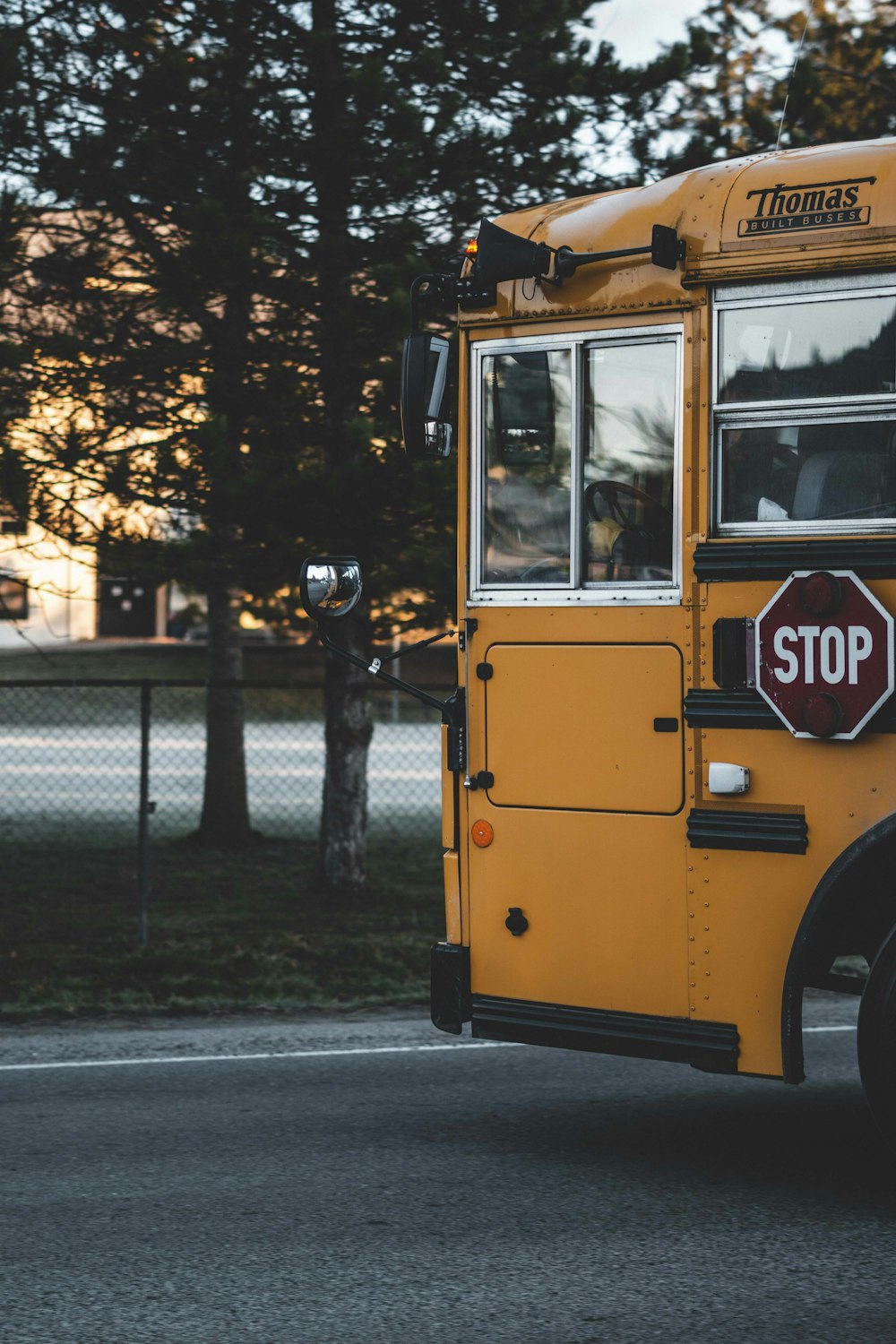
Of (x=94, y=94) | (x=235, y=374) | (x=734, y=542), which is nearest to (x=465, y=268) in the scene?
(x=734, y=542)

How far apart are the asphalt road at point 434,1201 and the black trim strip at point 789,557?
1.90 meters

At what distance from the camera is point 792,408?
4.92 m

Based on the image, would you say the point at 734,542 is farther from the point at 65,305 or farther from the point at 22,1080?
the point at 65,305

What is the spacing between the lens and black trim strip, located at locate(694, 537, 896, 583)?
15.5ft

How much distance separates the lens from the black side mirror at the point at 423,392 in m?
5.42

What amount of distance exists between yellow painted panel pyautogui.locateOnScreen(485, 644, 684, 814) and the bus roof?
1132 mm

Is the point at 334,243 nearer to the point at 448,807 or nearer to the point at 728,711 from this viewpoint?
the point at 448,807

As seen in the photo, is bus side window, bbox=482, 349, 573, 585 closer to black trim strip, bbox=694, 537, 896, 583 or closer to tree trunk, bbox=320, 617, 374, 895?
black trim strip, bbox=694, 537, 896, 583

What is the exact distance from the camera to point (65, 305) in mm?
10539

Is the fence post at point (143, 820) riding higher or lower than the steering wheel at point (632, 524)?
lower

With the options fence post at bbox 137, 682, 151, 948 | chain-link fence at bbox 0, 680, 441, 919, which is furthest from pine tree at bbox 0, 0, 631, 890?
chain-link fence at bbox 0, 680, 441, 919

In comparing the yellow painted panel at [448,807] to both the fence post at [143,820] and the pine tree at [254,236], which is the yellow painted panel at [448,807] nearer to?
the pine tree at [254,236]

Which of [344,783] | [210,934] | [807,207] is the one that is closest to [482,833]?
[807,207]

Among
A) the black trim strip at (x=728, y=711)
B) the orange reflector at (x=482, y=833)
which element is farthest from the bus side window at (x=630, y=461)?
the orange reflector at (x=482, y=833)
